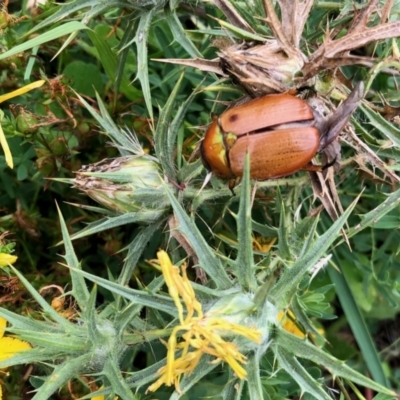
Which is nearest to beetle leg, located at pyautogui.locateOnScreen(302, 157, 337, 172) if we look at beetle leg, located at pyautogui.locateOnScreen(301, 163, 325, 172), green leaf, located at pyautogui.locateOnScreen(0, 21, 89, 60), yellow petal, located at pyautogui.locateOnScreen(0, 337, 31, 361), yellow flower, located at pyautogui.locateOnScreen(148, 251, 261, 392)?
beetle leg, located at pyautogui.locateOnScreen(301, 163, 325, 172)

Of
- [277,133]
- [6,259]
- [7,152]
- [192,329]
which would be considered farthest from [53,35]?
[192,329]

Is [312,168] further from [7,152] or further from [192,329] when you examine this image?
[7,152]

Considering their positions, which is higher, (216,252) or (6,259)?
(6,259)

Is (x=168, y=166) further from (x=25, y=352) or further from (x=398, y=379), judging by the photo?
(x=398, y=379)

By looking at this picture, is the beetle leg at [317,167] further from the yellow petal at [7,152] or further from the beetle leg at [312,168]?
the yellow petal at [7,152]

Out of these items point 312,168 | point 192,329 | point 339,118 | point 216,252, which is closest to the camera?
point 192,329

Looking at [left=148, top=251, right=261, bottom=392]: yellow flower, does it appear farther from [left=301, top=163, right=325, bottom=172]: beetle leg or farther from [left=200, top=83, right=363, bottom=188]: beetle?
[left=301, top=163, right=325, bottom=172]: beetle leg

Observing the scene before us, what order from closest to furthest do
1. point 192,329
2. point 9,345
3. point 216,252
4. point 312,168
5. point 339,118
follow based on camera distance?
point 192,329, point 339,118, point 312,168, point 216,252, point 9,345

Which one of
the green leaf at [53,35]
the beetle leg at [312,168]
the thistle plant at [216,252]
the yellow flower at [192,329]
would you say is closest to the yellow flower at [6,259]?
the thistle plant at [216,252]
